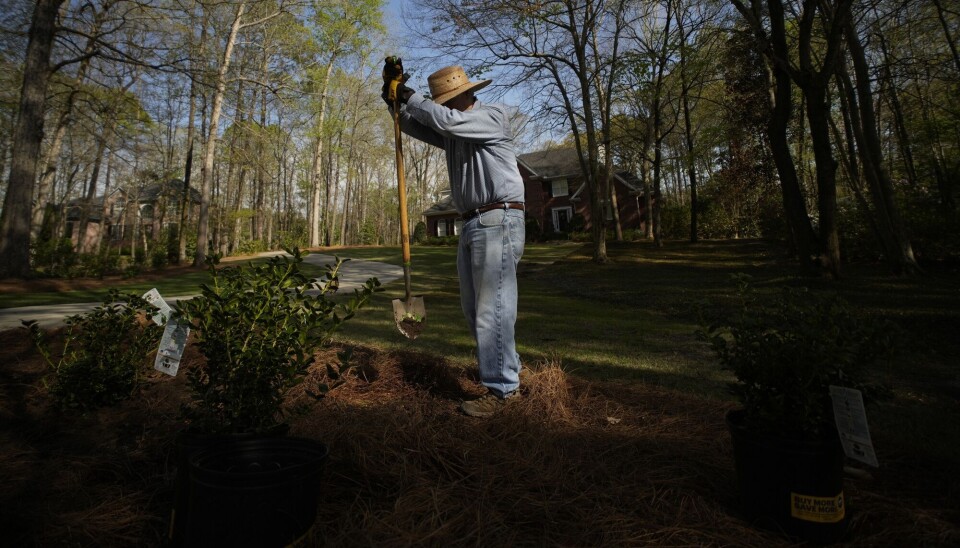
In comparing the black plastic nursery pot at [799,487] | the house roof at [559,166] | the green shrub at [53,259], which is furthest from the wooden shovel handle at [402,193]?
the house roof at [559,166]

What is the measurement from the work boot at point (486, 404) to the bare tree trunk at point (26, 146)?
13650 mm

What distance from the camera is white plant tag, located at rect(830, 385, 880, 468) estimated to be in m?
1.47

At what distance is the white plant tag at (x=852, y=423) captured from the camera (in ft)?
4.82

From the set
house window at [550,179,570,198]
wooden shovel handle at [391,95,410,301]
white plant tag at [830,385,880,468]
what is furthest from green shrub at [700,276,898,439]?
house window at [550,179,570,198]

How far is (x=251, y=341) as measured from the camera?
74.9 inches

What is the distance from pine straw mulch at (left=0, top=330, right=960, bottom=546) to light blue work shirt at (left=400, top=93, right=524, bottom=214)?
1.25 meters

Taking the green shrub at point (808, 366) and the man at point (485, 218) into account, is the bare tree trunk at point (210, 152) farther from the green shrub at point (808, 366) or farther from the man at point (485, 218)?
the green shrub at point (808, 366)

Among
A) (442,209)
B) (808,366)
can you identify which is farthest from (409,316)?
(442,209)

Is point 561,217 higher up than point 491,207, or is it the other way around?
point 561,217

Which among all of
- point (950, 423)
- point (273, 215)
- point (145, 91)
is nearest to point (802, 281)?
point (950, 423)

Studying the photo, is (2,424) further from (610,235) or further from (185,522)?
(610,235)

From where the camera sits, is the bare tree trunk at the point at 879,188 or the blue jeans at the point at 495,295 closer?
the blue jeans at the point at 495,295

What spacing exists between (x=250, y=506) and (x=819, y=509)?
1.74 metres

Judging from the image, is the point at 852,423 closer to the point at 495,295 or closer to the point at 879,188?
the point at 495,295
